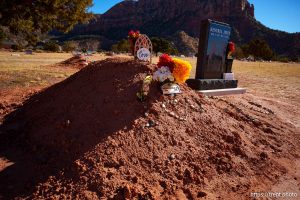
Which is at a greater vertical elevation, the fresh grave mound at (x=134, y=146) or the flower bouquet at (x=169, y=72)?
the flower bouquet at (x=169, y=72)

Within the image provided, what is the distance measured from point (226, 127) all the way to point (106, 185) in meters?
2.91

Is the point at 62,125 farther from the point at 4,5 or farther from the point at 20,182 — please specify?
the point at 4,5

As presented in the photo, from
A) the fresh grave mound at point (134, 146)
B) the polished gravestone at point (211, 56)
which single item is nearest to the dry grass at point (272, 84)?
the polished gravestone at point (211, 56)

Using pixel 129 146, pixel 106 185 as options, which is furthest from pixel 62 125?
pixel 106 185

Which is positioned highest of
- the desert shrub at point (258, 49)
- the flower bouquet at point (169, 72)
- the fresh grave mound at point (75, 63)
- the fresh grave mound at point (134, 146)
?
the desert shrub at point (258, 49)

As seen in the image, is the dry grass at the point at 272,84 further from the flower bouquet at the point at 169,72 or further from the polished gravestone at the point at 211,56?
the flower bouquet at the point at 169,72

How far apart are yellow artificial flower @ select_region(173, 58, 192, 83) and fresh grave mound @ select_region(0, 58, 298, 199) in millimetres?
413

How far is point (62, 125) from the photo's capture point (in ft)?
16.5

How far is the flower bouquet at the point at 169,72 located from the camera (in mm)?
5465

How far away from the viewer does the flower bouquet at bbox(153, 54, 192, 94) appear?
17.9 ft

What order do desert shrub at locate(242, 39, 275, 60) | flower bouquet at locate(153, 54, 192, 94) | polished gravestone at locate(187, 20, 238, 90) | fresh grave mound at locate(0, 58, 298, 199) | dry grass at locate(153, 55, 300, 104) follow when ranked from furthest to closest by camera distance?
desert shrub at locate(242, 39, 275, 60) → dry grass at locate(153, 55, 300, 104) → polished gravestone at locate(187, 20, 238, 90) → flower bouquet at locate(153, 54, 192, 94) → fresh grave mound at locate(0, 58, 298, 199)

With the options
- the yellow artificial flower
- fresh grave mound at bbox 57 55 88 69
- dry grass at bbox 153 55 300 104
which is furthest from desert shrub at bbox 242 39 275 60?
the yellow artificial flower

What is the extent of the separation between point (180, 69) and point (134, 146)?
203 cm

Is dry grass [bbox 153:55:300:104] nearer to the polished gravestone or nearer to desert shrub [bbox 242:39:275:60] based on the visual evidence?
the polished gravestone
